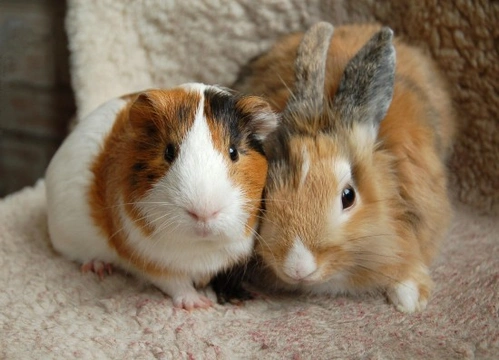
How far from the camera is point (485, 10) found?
2.16 meters

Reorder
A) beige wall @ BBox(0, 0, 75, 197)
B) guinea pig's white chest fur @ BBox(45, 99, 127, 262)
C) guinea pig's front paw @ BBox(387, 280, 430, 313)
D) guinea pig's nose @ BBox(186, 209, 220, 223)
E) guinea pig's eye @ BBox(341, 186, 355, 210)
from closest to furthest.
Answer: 1. guinea pig's nose @ BBox(186, 209, 220, 223)
2. guinea pig's eye @ BBox(341, 186, 355, 210)
3. guinea pig's front paw @ BBox(387, 280, 430, 313)
4. guinea pig's white chest fur @ BBox(45, 99, 127, 262)
5. beige wall @ BBox(0, 0, 75, 197)

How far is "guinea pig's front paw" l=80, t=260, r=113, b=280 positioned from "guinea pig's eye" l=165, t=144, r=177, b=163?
1.80 ft

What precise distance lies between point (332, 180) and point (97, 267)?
774 mm

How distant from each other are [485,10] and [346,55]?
0.61 m

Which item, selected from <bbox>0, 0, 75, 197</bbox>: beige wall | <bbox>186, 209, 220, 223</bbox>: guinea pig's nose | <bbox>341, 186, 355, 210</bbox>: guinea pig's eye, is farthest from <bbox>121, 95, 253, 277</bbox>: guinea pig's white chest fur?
<bbox>0, 0, 75, 197</bbox>: beige wall

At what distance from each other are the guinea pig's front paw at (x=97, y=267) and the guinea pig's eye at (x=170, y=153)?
549 mm

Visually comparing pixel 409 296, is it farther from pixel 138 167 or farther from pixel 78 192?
pixel 78 192

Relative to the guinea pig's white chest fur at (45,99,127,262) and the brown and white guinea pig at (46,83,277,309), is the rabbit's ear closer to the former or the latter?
the brown and white guinea pig at (46,83,277,309)

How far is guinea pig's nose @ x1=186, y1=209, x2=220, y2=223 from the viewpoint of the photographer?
131 centimetres

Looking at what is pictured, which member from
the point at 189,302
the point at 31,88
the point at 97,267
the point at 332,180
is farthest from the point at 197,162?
the point at 31,88

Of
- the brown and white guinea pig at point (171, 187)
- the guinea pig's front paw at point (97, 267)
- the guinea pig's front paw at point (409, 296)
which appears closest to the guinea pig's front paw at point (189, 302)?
the brown and white guinea pig at point (171, 187)

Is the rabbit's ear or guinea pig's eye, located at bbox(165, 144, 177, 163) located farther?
the rabbit's ear

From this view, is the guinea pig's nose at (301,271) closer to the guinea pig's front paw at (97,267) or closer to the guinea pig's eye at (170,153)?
the guinea pig's eye at (170,153)

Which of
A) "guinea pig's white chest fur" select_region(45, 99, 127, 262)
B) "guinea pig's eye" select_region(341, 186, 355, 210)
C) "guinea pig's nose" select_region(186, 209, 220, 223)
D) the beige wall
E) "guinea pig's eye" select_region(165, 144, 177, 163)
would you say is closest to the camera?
"guinea pig's nose" select_region(186, 209, 220, 223)
